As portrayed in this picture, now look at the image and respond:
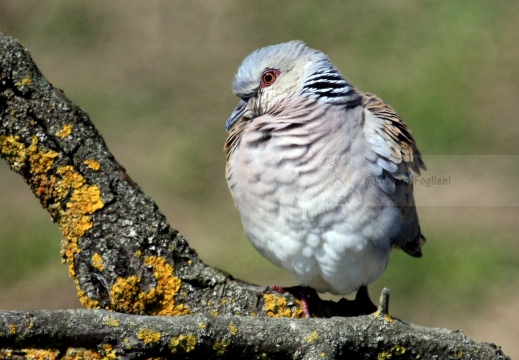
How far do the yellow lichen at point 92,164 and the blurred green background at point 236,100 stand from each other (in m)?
3.15

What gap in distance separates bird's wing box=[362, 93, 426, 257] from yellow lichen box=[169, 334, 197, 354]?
1519mm

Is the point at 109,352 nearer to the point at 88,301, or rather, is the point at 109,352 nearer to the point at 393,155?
the point at 88,301

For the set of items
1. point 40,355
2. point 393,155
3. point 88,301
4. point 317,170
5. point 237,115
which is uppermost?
point 237,115

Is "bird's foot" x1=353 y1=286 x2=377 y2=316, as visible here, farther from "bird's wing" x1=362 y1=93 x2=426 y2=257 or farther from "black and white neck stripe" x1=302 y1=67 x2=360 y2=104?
"black and white neck stripe" x1=302 y1=67 x2=360 y2=104

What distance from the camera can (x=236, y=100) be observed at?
8820mm

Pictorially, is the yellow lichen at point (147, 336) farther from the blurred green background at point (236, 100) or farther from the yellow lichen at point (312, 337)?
the blurred green background at point (236, 100)

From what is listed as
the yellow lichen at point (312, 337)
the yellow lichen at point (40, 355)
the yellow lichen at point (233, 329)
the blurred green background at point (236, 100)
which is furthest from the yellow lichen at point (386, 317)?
the blurred green background at point (236, 100)

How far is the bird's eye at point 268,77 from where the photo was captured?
4.50m

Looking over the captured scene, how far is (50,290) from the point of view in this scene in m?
7.05

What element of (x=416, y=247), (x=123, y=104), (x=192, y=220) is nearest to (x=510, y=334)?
(x=416, y=247)

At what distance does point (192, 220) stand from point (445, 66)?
305 cm

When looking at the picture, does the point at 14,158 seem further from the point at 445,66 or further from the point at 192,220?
the point at 445,66

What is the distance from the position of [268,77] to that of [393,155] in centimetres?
74

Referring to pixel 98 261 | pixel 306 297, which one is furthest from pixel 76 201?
pixel 306 297
